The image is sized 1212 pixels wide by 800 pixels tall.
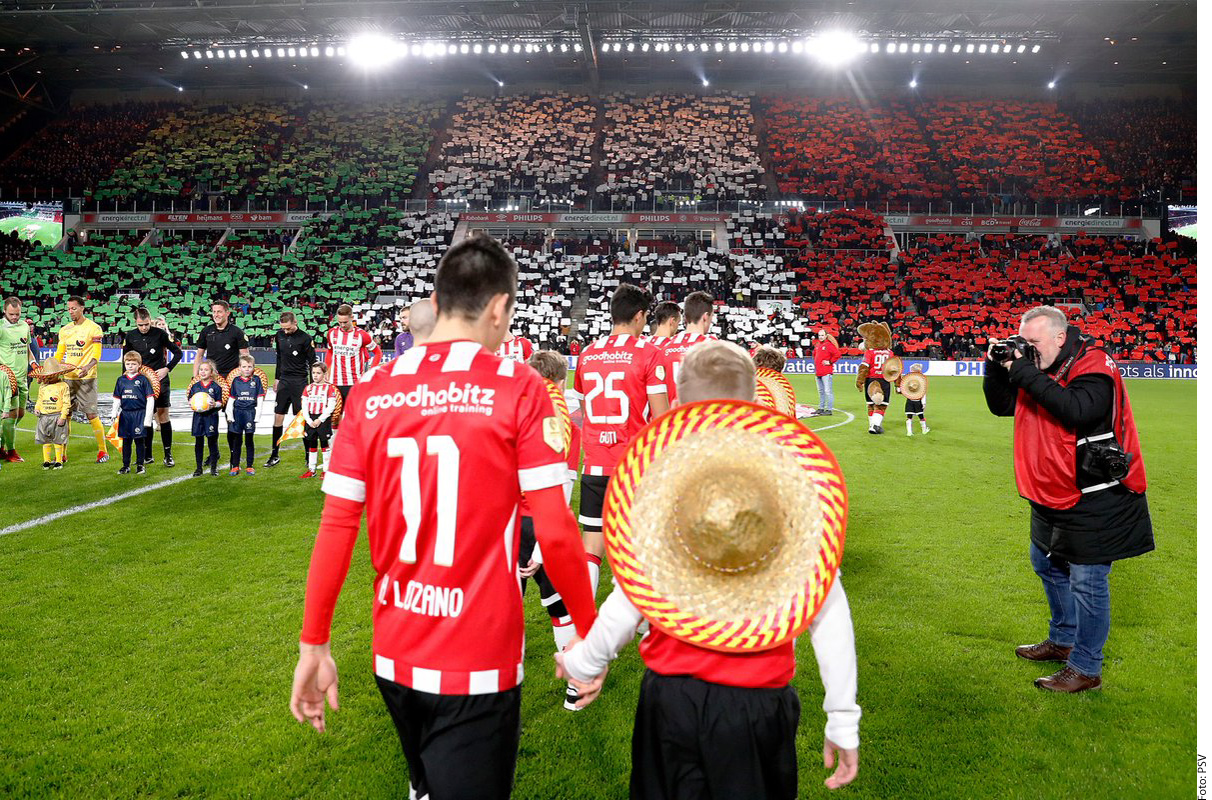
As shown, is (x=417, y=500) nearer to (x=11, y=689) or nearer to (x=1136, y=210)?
(x=11, y=689)

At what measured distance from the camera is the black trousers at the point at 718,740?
2.04 metres

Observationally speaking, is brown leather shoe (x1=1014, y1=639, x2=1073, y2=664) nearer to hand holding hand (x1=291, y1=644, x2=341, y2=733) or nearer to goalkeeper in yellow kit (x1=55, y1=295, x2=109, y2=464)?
hand holding hand (x1=291, y1=644, x2=341, y2=733)

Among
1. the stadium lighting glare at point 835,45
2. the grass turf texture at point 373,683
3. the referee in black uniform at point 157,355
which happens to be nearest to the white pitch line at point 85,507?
the grass turf texture at point 373,683

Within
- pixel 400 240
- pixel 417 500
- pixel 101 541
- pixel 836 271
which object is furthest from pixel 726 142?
pixel 417 500

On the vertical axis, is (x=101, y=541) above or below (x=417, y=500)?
below

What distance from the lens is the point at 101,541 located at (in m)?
6.99

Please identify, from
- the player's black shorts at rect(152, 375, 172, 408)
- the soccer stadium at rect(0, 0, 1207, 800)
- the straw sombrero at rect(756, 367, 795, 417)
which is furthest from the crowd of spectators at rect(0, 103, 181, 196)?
the straw sombrero at rect(756, 367, 795, 417)

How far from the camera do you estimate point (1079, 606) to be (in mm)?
4133

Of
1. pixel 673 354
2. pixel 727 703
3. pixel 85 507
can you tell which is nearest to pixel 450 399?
pixel 727 703

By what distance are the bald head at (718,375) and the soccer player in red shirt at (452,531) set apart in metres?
0.42

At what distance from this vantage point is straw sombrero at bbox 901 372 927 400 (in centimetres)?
1330

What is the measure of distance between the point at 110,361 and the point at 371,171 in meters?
18.3

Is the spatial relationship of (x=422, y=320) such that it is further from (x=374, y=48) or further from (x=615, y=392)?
(x=374, y=48)

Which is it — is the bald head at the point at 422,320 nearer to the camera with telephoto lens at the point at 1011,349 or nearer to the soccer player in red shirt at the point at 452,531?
the soccer player in red shirt at the point at 452,531
